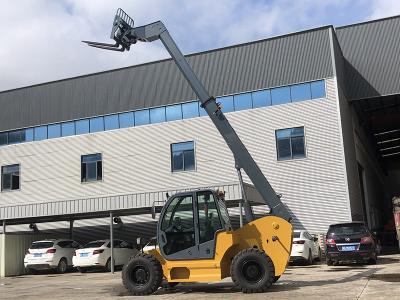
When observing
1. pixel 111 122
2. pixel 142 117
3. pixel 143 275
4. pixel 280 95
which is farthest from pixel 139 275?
pixel 111 122

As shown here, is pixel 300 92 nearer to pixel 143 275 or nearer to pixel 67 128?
pixel 67 128

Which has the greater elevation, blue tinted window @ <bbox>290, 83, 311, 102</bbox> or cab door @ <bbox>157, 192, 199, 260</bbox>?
blue tinted window @ <bbox>290, 83, 311, 102</bbox>

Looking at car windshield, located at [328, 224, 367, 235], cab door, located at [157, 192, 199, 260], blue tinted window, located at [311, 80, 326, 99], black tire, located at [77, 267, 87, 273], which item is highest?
blue tinted window, located at [311, 80, 326, 99]

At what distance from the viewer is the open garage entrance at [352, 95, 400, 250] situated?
32531 mm

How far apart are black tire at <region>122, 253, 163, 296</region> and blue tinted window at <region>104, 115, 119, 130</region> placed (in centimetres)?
1880

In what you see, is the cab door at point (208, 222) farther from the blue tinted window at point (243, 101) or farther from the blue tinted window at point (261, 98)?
the blue tinted window at point (243, 101)

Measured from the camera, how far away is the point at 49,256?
69.3ft

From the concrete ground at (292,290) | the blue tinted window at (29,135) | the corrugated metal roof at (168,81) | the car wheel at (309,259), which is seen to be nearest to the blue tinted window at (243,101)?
the corrugated metal roof at (168,81)

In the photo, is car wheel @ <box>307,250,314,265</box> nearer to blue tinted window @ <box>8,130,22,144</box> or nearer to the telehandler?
the telehandler

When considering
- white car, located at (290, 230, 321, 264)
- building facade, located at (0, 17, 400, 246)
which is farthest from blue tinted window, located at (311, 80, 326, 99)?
white car, located at (290, 230, 321, 264)

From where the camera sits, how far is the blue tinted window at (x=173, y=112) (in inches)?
1088

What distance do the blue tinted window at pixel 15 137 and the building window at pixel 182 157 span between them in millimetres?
10758

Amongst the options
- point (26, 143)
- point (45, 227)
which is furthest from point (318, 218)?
point (26, 143)

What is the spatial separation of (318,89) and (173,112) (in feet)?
26.6
